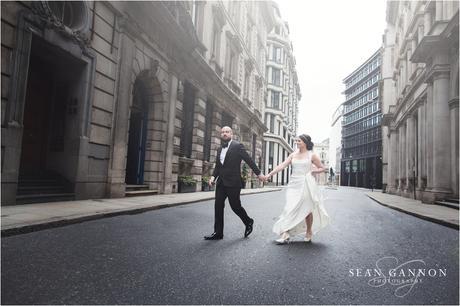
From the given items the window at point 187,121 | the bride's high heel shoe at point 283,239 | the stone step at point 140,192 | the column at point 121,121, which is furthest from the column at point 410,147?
the bride's high heel shoe at point 283,239

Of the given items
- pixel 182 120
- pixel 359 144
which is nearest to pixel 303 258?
pixel 182 120

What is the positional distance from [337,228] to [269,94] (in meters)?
43.8

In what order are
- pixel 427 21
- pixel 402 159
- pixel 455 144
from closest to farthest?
pixel 455 144
pixel 427 21
pixel 402 159

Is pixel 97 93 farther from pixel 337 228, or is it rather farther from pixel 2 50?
pixel 337 228

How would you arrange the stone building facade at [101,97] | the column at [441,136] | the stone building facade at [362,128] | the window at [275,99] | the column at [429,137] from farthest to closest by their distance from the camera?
the stone building facade at [362,128], the window at [275,99], the column at [429,137], the column at [441,136], the stone building facade at [101,97]

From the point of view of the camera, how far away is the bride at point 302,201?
520 cm

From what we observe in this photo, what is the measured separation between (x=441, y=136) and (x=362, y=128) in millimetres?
50376

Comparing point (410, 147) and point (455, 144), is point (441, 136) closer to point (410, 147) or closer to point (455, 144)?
point (455, 144)

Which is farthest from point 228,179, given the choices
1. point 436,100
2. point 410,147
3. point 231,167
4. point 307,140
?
point 410,147

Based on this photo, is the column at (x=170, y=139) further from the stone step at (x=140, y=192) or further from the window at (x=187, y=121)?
the window at (x=187, y=121)

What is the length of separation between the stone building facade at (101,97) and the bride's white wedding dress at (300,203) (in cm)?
582

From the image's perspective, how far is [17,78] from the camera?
24.1 feet

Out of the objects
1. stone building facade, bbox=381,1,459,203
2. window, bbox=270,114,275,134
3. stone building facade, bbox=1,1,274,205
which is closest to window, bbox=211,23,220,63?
stone building facade, bbox=1,1,274,205

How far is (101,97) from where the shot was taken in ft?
33.5
